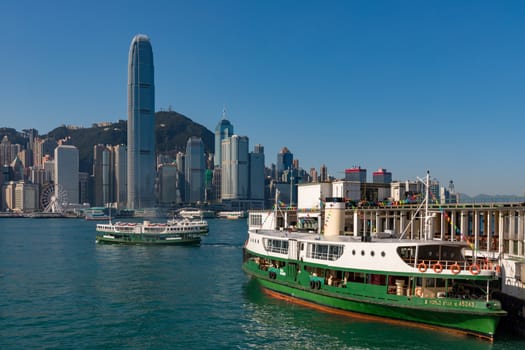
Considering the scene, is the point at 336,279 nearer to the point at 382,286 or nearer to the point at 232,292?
the point at 382,286

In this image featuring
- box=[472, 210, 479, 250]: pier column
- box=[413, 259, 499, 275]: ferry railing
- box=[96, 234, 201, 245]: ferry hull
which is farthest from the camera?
box=[96, 234, 201, 245]: ferry hull

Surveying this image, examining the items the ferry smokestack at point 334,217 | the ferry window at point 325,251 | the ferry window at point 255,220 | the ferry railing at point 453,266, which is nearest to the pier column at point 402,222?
the ferry smokestack at point 334,217

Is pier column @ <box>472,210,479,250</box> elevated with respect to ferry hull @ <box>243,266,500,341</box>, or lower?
elevated

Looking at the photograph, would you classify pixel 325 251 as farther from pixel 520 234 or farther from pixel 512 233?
pixel 520 234

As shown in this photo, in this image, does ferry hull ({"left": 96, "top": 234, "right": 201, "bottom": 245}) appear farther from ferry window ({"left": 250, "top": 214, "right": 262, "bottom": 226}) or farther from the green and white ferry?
the green and white ferry

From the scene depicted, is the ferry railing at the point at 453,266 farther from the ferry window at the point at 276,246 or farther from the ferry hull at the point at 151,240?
the ferry hull at the point at 151,240

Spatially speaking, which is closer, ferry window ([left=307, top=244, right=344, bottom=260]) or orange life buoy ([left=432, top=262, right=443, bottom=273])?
orange life buoy ([left=432, top=262, right=443, bottom=273])

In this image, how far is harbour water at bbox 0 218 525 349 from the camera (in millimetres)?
33406

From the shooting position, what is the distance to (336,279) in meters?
39.5

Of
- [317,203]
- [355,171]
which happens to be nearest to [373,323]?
[317,203]

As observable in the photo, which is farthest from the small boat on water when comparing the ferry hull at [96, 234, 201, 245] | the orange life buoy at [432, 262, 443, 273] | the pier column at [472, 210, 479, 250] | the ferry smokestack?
the orange life buoy at [432, 262, 443, 273]

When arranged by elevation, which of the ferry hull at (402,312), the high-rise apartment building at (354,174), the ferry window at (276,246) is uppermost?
the high-rise apartment building at (354,174)

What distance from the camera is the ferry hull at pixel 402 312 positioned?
106 ft

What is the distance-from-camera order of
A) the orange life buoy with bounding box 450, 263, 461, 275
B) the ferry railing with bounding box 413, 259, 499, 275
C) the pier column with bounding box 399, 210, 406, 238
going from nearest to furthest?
1. the ferry railing with bounding box 413, 259, 499, 275
2. the orange life buoy with bounding box 450, 263, 461, 275
3. the pier column with bounding box 399, 210, 406, 238
